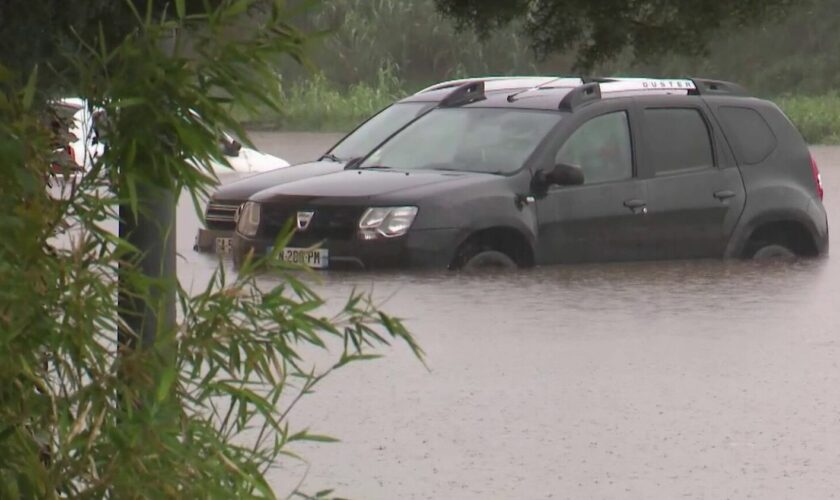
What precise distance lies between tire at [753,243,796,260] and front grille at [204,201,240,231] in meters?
3.80

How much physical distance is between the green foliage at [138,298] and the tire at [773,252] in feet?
34.9

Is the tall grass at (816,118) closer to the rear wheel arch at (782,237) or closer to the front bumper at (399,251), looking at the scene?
the rear wheel arch at (782,237)

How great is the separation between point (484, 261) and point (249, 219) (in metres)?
1.63

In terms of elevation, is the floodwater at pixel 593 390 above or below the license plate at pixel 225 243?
below

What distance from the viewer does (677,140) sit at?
14742 millimetres

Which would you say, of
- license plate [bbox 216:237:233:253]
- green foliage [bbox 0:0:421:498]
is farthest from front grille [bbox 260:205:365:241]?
green foliage [bbox 0:0:421:498]

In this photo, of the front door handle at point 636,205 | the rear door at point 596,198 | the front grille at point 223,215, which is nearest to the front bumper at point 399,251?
the rear door at point 596,198

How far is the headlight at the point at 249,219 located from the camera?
14.3 m

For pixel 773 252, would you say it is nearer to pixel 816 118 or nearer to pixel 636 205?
pixel 636 205

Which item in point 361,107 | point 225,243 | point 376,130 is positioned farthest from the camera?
point 361,107

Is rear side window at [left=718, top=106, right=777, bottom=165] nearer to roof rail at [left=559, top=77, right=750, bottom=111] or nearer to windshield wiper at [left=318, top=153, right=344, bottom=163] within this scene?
roof rail at [left=559, top=77, right=750, bottom=111]

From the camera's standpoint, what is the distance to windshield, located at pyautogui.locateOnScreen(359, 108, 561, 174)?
1437cm

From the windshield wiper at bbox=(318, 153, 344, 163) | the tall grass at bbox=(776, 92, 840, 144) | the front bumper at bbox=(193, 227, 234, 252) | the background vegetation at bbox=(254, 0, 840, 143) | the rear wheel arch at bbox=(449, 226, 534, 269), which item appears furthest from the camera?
the background vegetation at bbox=(254, 0, 840, 143)

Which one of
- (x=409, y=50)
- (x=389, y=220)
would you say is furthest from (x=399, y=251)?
(x=409, y=50)
